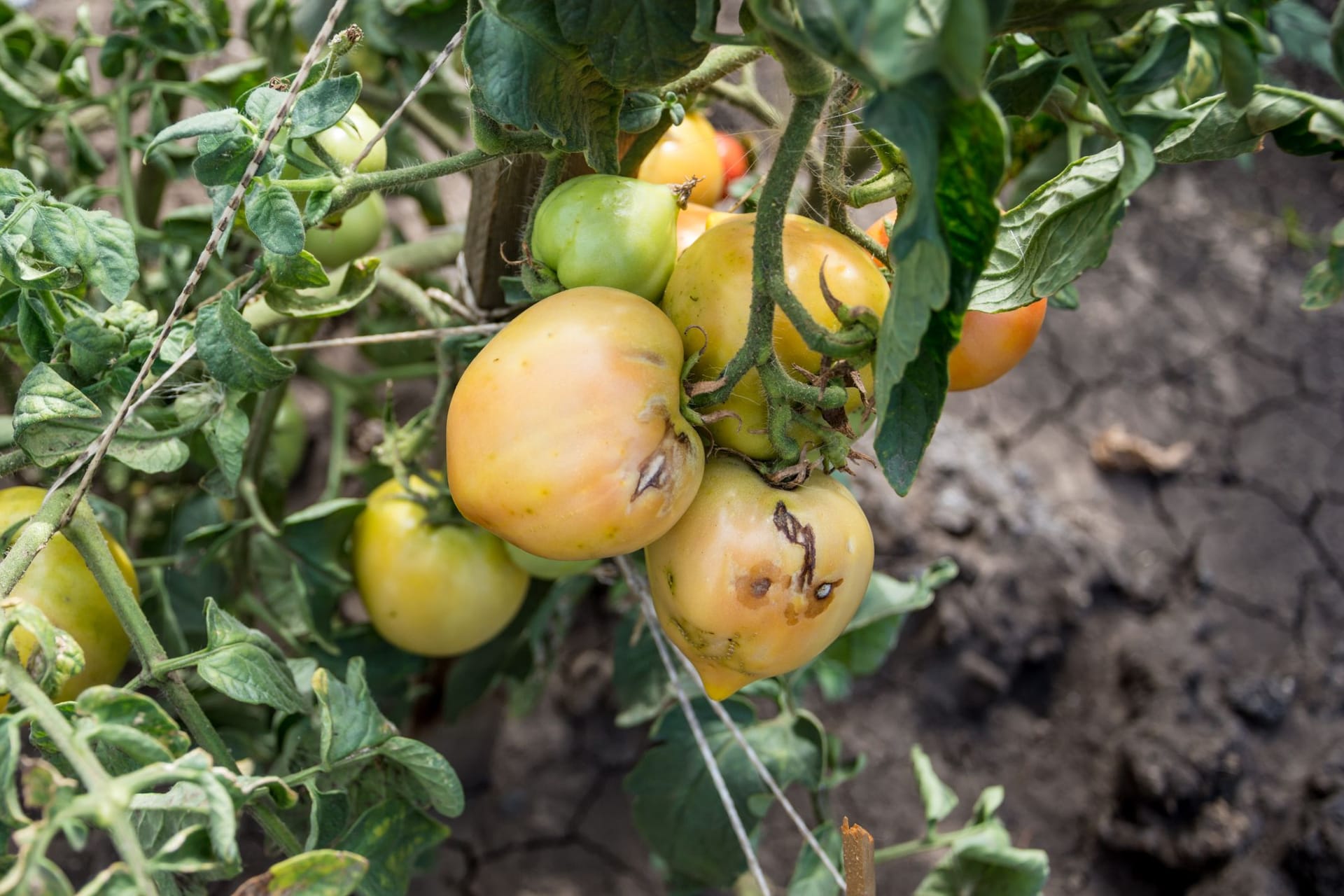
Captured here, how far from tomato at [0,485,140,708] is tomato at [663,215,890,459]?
508 mm

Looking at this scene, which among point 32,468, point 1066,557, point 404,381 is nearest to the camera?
point 32,468

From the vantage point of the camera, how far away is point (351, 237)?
1.11 metres

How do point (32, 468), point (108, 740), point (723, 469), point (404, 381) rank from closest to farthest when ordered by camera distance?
point (108, 740)
point (723, 469)
point (32, 468)
point (404, 381)

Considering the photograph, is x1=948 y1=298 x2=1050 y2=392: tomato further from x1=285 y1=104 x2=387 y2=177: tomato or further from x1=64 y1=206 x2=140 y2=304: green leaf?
x1=64 y1=206 x2=140 y2=304: green leaf

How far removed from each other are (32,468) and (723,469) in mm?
622

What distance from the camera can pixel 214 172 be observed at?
705 millimetres

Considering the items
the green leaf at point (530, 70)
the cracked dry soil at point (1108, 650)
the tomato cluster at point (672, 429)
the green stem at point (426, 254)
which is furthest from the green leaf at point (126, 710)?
the cracked dry soil at point (1108, 650)

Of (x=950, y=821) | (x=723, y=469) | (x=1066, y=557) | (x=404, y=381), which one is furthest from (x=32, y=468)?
(x=1066, y=557)

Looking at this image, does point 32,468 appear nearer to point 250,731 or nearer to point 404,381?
point 250,731

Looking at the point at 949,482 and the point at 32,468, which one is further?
the point at 949,482

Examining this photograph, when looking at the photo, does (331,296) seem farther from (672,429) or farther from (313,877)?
(313,877)

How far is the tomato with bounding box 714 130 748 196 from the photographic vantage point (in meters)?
1.23

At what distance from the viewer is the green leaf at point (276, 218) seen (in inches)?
26.6

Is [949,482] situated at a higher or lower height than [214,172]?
lower
